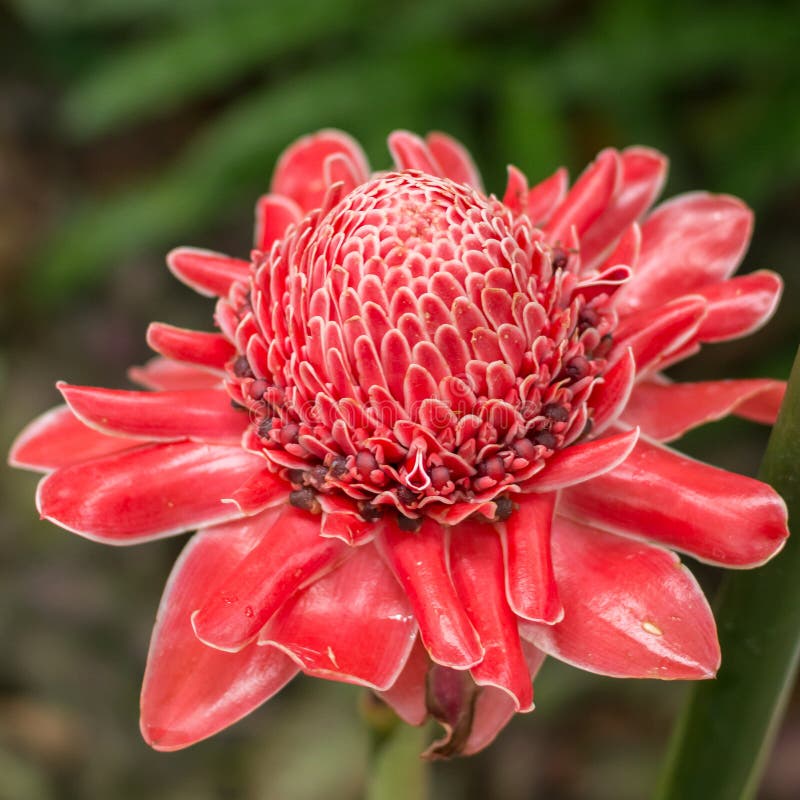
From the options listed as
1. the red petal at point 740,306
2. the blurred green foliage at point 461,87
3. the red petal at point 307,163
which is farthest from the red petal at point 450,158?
the blurred green foliage at point 461,87

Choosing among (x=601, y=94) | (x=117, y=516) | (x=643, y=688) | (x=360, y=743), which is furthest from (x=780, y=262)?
(x=117, y=516)

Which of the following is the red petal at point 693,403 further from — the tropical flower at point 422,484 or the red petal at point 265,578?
the red petal at point 265,578

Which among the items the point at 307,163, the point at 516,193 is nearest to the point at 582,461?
the point at 516,193

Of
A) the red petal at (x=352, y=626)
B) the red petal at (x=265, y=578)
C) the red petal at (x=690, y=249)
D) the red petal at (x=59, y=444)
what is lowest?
the red petal at (x=352, y=626)

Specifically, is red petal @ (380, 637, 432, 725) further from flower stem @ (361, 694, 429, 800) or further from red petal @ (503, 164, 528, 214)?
red petal @ (503, 164, 528, 214)

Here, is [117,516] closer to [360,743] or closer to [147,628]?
[360,743]
